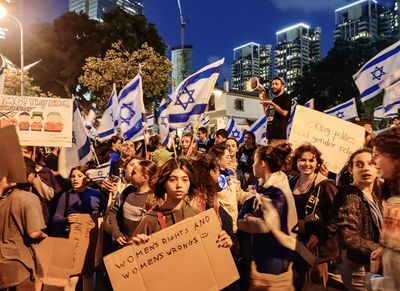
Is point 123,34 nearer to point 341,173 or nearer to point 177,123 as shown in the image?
point 177,123

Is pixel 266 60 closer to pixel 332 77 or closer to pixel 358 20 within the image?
pixel 358 20

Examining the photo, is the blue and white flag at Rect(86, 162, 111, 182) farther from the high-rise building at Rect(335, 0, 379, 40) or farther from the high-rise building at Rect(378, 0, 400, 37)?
the high-rise building at Rect(335, 0, 379, 40)

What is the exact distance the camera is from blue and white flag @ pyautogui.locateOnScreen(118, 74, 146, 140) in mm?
8320

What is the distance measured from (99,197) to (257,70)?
182555 mm

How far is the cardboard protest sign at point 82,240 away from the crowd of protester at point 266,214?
0.04 metres

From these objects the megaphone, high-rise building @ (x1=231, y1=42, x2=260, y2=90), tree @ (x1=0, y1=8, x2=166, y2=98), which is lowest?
the megaphone

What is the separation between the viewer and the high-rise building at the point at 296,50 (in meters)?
178

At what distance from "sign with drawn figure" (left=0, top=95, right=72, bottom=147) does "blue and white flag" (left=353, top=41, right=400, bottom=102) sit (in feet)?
15.8

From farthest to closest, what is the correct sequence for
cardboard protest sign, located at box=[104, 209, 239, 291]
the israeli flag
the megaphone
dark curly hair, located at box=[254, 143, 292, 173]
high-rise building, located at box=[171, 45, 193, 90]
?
high-rise building, located at box=[171, 45, 193, 90]
the israeli flag
the megaphone
dark curly hair, located at box=[254, 143, 292, 173]
cardboard protest sign, located at box=[104, 209, 239, 291]

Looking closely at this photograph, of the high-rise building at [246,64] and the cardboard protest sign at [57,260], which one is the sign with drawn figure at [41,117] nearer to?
the cardboard protest sign at [57,260]

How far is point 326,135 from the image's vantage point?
5781 millimetres

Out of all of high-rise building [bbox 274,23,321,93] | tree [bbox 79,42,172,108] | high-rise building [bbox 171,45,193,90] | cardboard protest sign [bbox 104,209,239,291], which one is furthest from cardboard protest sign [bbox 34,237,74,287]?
high-rise building [bbox 274,23,321,93]

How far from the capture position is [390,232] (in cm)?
223

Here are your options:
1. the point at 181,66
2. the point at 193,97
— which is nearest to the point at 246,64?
the point at 181,66
